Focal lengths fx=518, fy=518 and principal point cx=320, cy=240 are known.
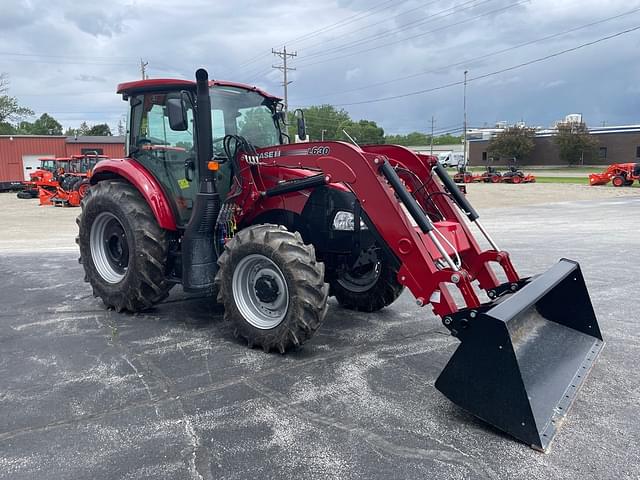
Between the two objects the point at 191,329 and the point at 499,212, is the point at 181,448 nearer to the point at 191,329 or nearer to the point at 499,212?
the point at 191,329

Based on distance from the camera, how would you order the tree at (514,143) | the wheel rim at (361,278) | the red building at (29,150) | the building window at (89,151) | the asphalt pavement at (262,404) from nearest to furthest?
the asphalt pavement at (262,404) → the wheel rim at (361,278) → the building window at (89,151) → the red building at (29,150) → the tree at (514,143)

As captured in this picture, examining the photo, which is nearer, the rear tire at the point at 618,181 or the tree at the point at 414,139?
the rear tire at the point at 618,181

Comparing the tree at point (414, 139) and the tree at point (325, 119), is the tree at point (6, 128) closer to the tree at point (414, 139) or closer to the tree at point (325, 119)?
the tree at point (325, 119)

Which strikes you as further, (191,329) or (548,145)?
(548,145)

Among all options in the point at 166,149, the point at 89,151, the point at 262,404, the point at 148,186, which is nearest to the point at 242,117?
the point at 166,149

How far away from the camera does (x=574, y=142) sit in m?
59.0

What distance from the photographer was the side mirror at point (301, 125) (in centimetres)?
624

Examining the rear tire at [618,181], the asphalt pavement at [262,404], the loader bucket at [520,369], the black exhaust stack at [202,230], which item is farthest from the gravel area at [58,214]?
the loader bucket at [520,369]

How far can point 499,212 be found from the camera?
19.5 meters

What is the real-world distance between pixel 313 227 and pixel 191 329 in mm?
1676

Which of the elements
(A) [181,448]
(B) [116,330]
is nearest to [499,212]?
(B) [116,330]

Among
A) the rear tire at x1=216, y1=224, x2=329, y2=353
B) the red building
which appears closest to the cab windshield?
the rear tire at x1=216, y1=224, x2=329, y2=353

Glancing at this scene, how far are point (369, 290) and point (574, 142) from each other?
202 ft

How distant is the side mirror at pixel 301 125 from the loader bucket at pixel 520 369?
11.1ft
